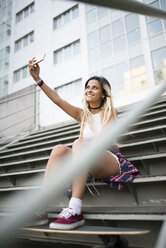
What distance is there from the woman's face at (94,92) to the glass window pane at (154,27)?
651cm

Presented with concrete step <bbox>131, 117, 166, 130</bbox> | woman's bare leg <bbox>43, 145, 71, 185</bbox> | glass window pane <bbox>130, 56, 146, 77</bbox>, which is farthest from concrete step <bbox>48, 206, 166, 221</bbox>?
glass window pane <bbox>130, 56, 146, 77</bbox>

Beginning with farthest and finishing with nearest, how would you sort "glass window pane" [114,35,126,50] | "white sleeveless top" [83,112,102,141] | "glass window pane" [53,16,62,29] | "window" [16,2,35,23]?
"window" [16,2,35,23]
"glass window pane" [53,16,62,29]
"glass window pane" [114,35,126,50]
"white sleeveless top" [83,112,102,141]

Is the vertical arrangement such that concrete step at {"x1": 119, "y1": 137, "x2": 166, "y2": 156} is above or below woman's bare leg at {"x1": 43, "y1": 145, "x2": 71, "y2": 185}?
above

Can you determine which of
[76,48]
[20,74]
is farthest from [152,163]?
[20,74]

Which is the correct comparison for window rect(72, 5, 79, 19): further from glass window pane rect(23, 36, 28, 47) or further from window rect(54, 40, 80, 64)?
glass window pane rect(23, 36, 28, 47)

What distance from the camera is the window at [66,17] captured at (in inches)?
349

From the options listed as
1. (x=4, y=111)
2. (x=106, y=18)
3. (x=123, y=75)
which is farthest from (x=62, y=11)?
(x=4, y=111)

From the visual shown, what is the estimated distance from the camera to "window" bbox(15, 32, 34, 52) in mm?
10059

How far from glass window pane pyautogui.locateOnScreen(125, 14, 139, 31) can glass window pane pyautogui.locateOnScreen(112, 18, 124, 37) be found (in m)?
0.24

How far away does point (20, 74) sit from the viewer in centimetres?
1003

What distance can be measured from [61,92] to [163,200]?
780 centimetres

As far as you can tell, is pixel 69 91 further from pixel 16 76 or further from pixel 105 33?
pixel 16 76

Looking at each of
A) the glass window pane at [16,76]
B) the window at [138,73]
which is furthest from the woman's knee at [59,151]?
the glass window pane at [16,76]

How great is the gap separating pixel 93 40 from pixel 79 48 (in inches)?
29.3
